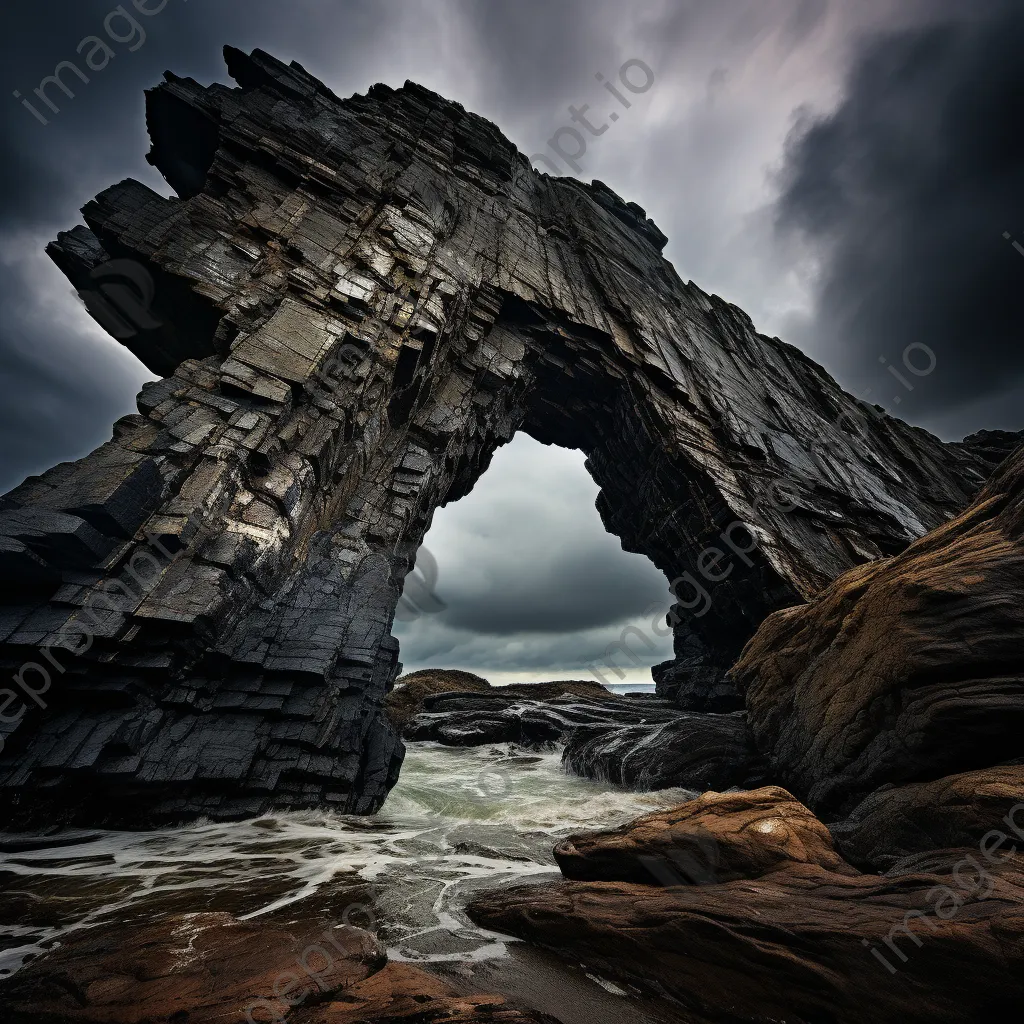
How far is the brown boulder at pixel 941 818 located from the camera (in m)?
3.67

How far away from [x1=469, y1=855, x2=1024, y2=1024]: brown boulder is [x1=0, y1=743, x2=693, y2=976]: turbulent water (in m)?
1.13

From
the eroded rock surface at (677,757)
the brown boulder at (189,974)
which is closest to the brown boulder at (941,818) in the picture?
the eroded rock surface at (677,757)

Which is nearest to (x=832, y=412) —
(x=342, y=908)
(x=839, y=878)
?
(x=839, y=878)

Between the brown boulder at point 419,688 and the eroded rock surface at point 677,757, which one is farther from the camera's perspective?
the brown boulder at point 419,688

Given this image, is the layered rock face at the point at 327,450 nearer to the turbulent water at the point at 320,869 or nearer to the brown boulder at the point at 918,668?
the turbulent water at the point at 320,869

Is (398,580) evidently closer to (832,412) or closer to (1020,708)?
(1020,708)

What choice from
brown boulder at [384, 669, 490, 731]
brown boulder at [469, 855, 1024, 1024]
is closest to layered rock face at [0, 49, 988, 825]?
brown boulder at [469, 855, 1024, 1024]

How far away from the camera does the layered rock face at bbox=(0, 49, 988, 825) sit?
7.90 m

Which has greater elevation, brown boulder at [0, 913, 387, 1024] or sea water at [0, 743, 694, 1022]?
brown boulder at [0, 913, 387, 1024]

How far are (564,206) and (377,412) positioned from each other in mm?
31242

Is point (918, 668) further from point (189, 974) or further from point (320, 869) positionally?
point (320, 869)

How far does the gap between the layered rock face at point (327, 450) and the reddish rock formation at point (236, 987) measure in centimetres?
627

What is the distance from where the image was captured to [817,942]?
2.68 meters

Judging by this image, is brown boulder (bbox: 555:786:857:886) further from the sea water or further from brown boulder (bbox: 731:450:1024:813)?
brown boulder (bbox: 731:450:1024:813)
